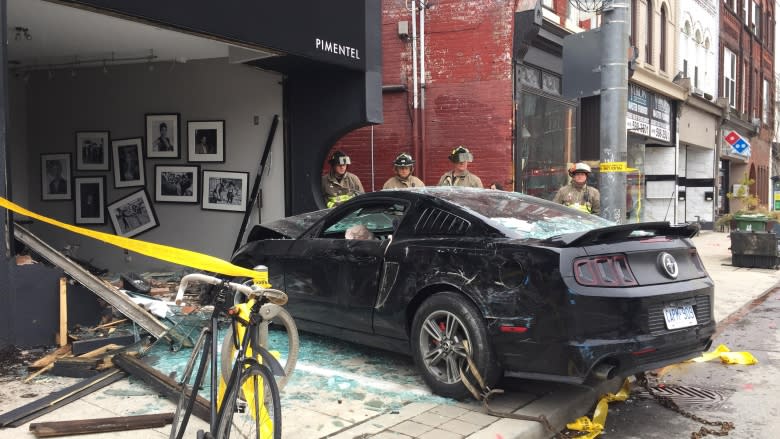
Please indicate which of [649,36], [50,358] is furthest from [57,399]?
[649,36]

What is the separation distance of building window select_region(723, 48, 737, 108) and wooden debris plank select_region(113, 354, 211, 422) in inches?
1081

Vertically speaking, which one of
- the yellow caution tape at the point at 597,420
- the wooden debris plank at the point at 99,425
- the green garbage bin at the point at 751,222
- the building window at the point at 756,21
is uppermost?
the building window at the point at 756,21

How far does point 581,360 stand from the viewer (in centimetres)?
418

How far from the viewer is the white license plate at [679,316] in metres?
4.46

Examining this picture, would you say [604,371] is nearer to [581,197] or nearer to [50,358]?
[50,358]

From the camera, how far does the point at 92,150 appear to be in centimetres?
1096

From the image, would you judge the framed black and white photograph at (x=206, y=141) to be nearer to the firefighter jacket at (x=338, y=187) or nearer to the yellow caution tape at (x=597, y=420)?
the firefighter jacket at (x=338, y=187)

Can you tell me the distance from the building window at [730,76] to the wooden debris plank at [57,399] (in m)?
27.7

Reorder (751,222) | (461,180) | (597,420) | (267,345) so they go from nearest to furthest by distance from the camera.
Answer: (267,345), (597,420), (461,180), (751,222)

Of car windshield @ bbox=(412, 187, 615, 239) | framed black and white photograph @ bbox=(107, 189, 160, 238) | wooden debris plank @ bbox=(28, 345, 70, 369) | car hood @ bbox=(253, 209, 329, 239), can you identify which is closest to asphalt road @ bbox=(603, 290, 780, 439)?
car windshield @ bbox=(412, 187, 615, 239)

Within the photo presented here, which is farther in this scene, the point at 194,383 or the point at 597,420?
the point at 597,420

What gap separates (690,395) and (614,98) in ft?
11.2

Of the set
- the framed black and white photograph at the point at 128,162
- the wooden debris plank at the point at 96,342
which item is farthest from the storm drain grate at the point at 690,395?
the framed black and white photograph at the point at 128,162

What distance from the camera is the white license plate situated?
175 inches
